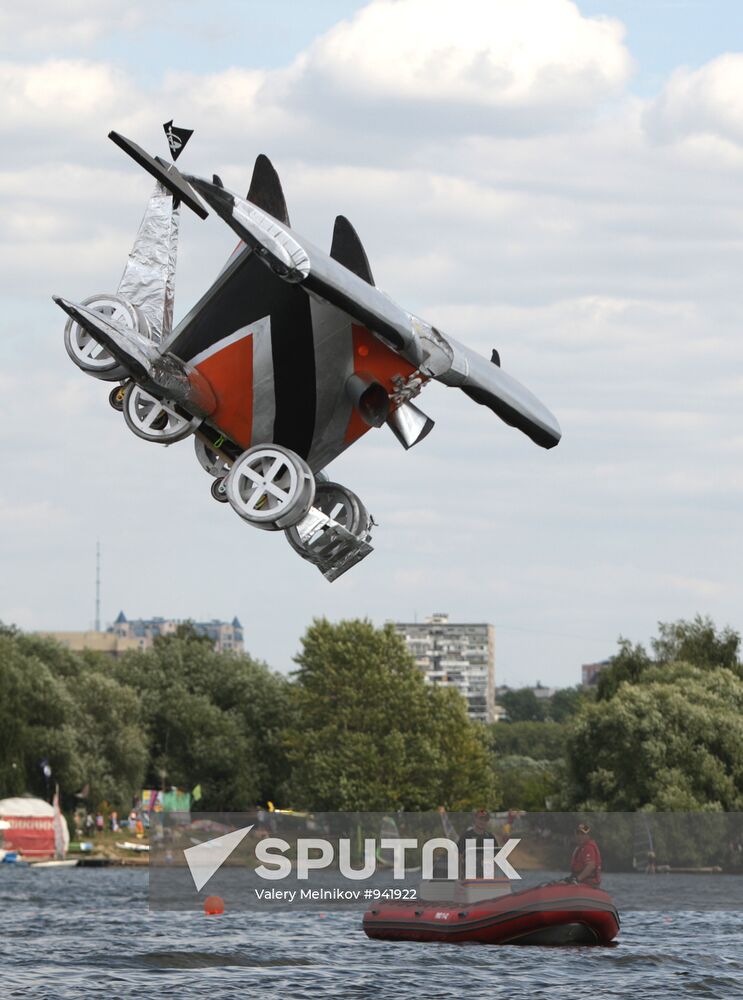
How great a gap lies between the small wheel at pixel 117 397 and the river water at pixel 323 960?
2145 cm

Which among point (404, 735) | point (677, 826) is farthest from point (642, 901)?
point (404, 735)

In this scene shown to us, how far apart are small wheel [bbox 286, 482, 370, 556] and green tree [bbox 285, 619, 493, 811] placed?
295ft

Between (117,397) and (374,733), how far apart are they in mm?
Result: 94199

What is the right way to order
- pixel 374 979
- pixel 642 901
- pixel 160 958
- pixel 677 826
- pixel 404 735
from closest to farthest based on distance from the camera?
1. pixel 374 979
2. pixel 160 958
3. pixel 642 901
4. pixel 677 826
5. pixel 404 735

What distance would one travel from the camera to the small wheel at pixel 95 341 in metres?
20.1

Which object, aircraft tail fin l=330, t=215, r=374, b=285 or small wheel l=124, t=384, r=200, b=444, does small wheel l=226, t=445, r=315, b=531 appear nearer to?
small wheel l=124, t=384, r=200, b=444

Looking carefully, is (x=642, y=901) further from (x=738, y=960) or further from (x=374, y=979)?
(x=374, y=979)

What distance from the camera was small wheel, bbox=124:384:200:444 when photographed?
65.3ft

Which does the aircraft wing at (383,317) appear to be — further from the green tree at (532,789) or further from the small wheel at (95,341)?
the green tree at (532,789)

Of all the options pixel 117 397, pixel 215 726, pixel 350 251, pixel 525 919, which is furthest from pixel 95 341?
pixel 215 726

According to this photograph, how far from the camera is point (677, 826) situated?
75438 millimetres

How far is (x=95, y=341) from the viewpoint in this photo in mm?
20094

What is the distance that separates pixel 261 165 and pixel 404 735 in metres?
94.8

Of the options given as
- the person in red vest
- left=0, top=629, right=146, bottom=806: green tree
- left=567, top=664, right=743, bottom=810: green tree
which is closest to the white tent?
left=0, top=629, right=146, bottom=806: green tree
